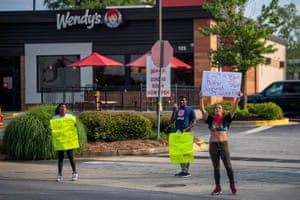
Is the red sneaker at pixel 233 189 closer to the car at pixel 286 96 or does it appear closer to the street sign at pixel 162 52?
the street sign at pixel 162 52

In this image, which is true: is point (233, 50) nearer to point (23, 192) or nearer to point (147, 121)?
point (147, 121)

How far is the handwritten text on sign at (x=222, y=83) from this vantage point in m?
13.2

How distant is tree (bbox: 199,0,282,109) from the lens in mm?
29125

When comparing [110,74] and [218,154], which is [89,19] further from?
[218,154]

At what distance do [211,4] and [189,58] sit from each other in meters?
5.94

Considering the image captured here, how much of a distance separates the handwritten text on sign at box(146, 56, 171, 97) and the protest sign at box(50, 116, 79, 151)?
5999mm

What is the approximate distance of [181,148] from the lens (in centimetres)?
1466

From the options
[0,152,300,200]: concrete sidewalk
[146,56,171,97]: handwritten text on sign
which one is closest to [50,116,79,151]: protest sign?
[0,152,300,200]: concrete sidewalk

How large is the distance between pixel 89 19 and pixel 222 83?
24721mm

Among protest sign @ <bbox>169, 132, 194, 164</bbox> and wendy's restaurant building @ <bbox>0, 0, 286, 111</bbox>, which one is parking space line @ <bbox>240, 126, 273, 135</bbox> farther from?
protest sign @ <bbox>169, 132, 194, 164</bbox>

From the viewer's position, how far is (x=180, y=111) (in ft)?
50.2

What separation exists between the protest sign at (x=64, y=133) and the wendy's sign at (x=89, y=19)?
22395 mm

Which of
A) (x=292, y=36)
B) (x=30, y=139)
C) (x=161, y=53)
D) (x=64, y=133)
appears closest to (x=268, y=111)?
(x=161, y=53)

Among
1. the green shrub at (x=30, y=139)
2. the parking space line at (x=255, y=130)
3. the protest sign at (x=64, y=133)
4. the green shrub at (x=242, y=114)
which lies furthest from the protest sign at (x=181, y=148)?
the green shrub at (x=242, y=114)
